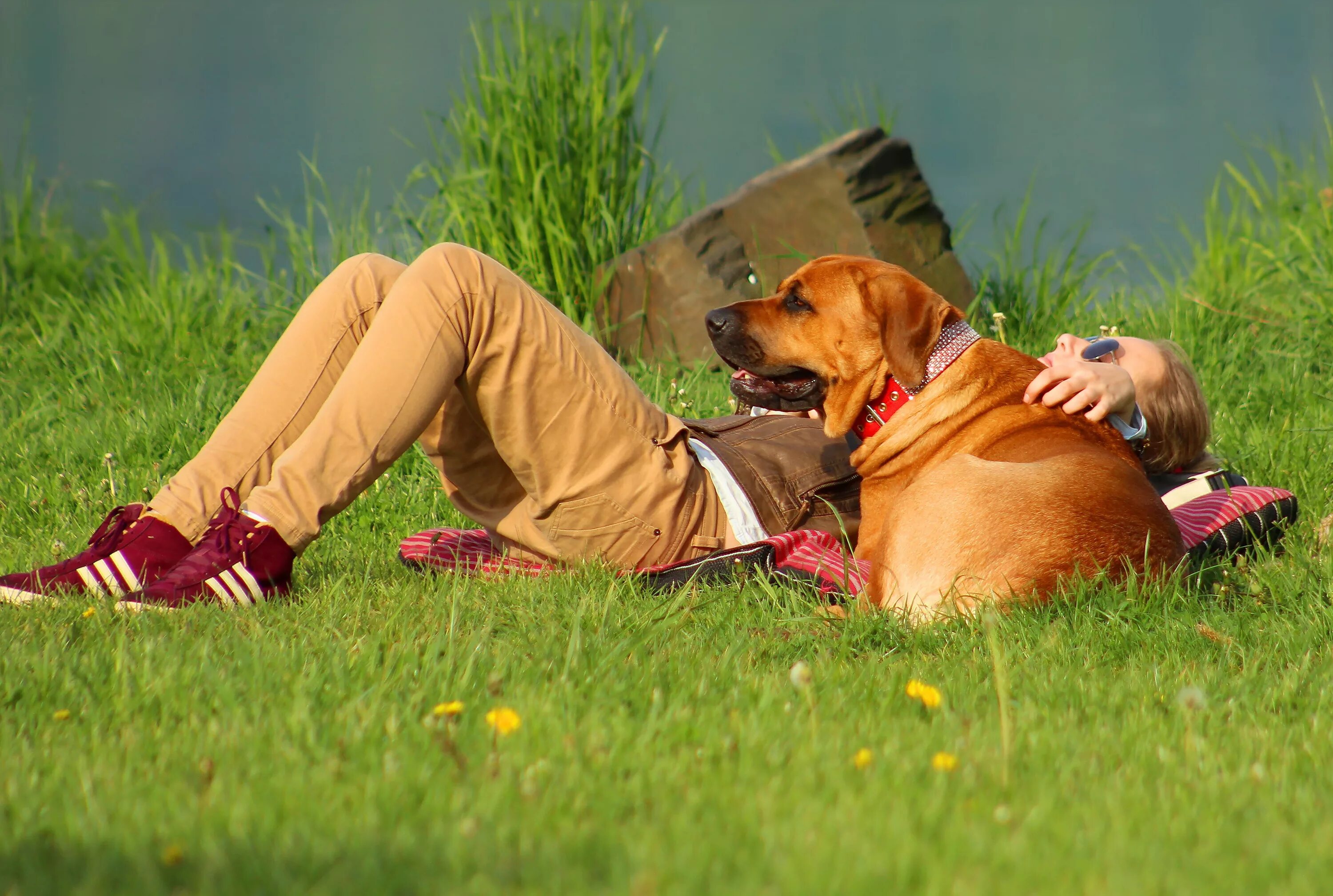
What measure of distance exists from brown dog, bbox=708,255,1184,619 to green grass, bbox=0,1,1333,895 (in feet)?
0.42

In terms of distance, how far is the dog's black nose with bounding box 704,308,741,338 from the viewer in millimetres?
3689

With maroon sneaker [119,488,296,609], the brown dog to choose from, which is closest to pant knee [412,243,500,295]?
maroon sneaker [119,488,296,609]

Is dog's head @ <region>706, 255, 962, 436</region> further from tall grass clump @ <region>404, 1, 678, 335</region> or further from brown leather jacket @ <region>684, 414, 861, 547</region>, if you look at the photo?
tall grass clump @ <region>404, 1, 678, 335</region>

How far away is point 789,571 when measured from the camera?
326 centimetres

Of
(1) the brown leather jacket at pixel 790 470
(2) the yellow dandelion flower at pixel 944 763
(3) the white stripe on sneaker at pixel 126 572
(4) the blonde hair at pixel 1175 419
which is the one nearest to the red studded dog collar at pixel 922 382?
(1) the brown leather jacket at pixel 790 470

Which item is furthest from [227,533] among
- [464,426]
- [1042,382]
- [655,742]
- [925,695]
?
[1042,382]

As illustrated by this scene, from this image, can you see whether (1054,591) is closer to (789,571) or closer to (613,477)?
(789,571)

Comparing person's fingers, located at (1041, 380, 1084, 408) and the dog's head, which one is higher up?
the dog's head

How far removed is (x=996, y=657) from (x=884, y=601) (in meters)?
0.95

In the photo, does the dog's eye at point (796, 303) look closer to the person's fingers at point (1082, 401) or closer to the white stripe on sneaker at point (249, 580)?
the person's fingers at point (1082, 401)

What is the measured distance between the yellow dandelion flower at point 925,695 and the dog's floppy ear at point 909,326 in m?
1.35

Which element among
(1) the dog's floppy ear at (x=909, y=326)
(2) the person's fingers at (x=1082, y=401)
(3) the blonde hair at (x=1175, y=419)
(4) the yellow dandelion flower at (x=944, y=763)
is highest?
(1) the dog's floppy ear at (x=909, y=326)

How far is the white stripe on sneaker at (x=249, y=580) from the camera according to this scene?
2893 millimetres

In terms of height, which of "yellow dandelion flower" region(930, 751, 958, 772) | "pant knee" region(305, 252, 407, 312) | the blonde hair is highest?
"pant knee" region(305, 252, 407, 312)
